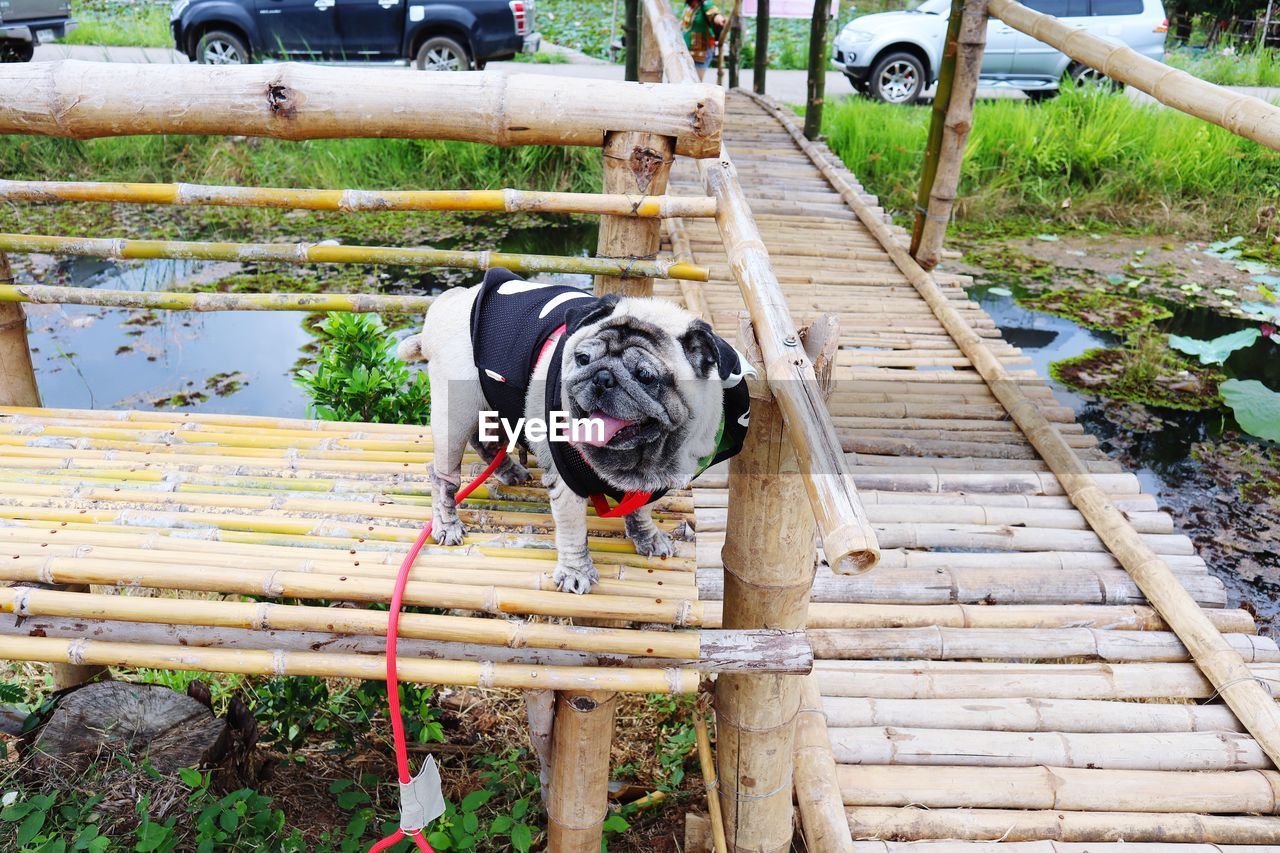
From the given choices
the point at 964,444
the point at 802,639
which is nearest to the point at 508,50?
the point at 964,444

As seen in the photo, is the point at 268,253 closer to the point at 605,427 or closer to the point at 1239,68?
the point at 605,427

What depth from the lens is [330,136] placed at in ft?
7.46

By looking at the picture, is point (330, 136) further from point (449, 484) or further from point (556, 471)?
point (556, 471)

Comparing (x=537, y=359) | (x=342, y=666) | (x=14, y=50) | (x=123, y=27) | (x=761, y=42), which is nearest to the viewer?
(x=342, y=666)

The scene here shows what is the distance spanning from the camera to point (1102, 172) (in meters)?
8.34

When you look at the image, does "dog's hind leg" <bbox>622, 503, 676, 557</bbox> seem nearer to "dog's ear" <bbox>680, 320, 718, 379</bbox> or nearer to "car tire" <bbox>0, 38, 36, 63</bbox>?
"dog's ear" <bbox>680, 320, 718, 379</bbox>

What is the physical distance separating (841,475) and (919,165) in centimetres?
763

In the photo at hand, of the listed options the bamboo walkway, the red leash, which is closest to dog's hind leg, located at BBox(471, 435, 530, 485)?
the red leash

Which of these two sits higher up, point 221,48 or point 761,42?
point 761,42

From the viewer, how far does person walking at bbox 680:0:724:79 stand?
27.0 ft

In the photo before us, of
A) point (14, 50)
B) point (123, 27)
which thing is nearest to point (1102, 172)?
point (14, 50)

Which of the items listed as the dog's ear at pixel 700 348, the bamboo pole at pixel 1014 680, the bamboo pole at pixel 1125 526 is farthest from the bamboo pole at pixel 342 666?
the bamboo pole at pixel 1125 526

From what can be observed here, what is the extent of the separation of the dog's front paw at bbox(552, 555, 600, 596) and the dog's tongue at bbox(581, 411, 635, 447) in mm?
317

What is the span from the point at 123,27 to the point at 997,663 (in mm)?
14940
